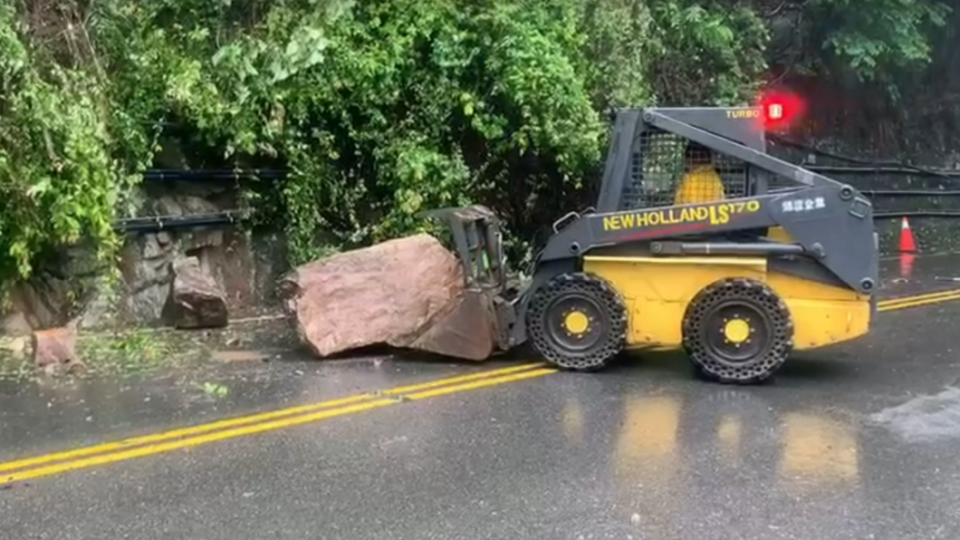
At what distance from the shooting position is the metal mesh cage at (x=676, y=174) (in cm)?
764

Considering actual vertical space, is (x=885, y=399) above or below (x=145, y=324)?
below

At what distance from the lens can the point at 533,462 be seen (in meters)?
5.68

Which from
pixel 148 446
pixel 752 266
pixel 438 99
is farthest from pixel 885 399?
pixel 438 99

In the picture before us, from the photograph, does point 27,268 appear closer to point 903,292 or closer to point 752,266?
point 752,266

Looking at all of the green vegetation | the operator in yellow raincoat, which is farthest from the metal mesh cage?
the green vegetation

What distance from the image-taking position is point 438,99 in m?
10.7

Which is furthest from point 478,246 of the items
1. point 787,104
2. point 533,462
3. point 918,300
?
point 787,104

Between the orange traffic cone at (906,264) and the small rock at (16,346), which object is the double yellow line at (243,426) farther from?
the orange traffic cone at (906,264)

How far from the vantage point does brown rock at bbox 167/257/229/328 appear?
923cm

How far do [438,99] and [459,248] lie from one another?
2872 millimetres

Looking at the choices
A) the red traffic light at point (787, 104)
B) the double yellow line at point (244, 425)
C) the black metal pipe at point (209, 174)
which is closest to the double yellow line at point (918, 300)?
the red traffic light at point (787, 104)

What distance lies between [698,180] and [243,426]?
3.75 meters

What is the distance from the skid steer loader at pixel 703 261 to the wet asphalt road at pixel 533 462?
0.34 metres

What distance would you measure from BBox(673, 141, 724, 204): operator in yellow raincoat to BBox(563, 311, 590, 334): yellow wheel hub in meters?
1.11
